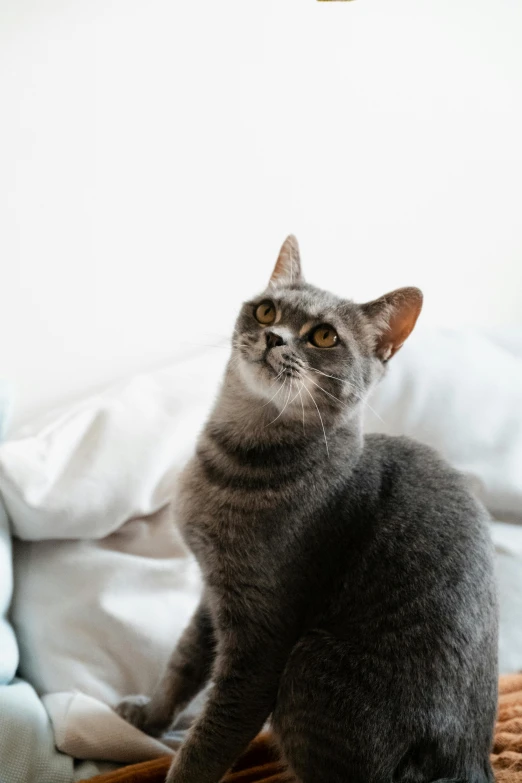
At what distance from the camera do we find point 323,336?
1135mm

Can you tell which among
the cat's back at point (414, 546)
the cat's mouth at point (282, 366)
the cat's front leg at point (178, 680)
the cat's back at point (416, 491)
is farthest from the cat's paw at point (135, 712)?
the cat's mouth at point (282, 366)

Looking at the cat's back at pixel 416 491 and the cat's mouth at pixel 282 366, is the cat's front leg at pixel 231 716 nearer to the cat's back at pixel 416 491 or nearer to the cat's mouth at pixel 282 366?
the cat's back at pixel 416 491

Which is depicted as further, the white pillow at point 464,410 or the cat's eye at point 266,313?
the white pillow at point 464,410

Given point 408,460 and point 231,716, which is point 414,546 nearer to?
point 408,460

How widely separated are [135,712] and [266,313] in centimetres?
77

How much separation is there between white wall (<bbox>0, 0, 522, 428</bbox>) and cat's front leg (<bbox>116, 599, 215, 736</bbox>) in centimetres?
67

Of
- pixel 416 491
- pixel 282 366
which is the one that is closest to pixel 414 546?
pixel 416 491

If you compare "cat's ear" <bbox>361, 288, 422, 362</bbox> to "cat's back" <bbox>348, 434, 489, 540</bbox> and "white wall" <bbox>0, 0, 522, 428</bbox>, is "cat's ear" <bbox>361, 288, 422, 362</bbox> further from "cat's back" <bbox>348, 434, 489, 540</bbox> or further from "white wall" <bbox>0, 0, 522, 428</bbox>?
"white wall" <bbox>0, 0, 522, 428</bbox>

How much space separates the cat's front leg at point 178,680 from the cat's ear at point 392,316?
0.58 metres

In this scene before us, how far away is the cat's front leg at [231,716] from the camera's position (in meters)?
1.05

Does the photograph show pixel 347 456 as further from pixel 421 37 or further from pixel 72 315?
pixel 421 37

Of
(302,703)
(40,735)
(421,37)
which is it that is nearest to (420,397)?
(302,703)

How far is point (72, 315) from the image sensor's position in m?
1.57

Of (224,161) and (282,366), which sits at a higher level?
(224,161)
